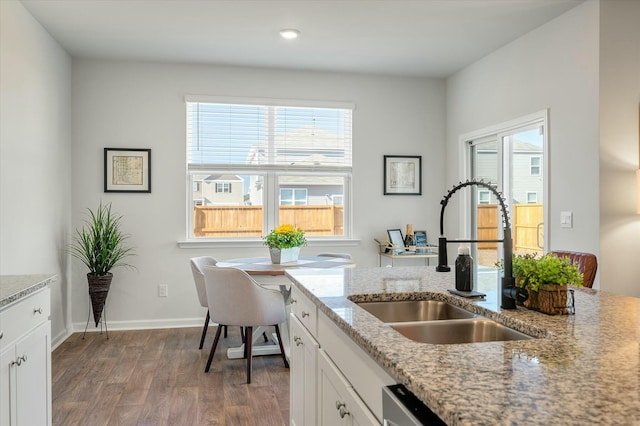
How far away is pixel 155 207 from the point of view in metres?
4.84

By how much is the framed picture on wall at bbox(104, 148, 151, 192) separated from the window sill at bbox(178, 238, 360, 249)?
2.25 feet

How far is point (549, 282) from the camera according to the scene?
1.45m

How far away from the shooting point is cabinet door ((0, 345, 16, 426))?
5.81ft

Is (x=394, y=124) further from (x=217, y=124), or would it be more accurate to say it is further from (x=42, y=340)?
(x=42, y=340)

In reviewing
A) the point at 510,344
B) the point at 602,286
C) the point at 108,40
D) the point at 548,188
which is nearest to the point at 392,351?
the point at 510,344

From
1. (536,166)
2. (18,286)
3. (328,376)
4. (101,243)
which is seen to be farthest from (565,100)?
(101,243)

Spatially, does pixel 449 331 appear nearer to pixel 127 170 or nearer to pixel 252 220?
pixel 252 220

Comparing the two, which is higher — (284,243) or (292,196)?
(292,196)

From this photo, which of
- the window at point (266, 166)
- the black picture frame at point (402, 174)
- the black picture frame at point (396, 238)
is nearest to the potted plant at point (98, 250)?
the window at point (266, 166)

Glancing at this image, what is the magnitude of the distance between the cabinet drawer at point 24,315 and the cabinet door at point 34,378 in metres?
0.04

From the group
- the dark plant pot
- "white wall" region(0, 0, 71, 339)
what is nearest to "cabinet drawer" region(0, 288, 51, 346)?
"white wall" region(0, 0, 71, 339)

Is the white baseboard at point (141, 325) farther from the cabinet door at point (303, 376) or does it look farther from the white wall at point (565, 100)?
the white wall at point (565, 100)

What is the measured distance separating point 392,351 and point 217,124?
4.28 meters

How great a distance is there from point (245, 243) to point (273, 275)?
61.7 inches
